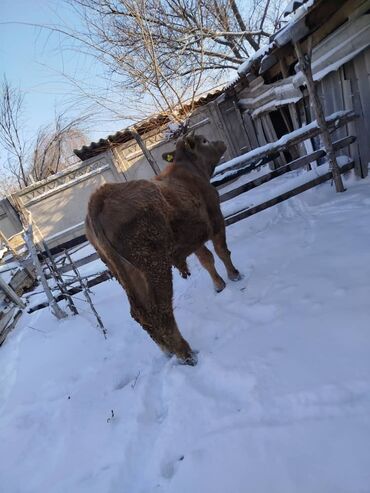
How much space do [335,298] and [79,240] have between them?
3.34 metres

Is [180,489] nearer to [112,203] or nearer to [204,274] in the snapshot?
[112,203]

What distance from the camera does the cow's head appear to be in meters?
3.60

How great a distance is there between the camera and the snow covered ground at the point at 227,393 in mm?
1383

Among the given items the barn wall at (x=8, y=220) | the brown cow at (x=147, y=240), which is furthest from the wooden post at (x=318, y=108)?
the barn wall at (x=8, y=220)

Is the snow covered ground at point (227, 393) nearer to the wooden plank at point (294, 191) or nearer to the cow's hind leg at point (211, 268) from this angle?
the cow's hind leg at point (211, 268)

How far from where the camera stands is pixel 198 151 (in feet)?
12.5

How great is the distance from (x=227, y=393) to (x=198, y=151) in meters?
2.96

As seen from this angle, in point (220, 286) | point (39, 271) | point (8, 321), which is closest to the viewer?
point (220, 286)

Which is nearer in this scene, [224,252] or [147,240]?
[147,240]

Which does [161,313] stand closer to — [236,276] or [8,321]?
[236,276]

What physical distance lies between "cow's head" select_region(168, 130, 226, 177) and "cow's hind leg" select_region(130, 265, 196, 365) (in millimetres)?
1877

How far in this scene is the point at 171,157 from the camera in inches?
156

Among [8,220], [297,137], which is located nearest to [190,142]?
[297,137]

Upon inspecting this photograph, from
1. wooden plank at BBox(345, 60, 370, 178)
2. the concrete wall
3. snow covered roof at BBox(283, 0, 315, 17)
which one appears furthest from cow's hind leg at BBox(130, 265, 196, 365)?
the concrete wall
